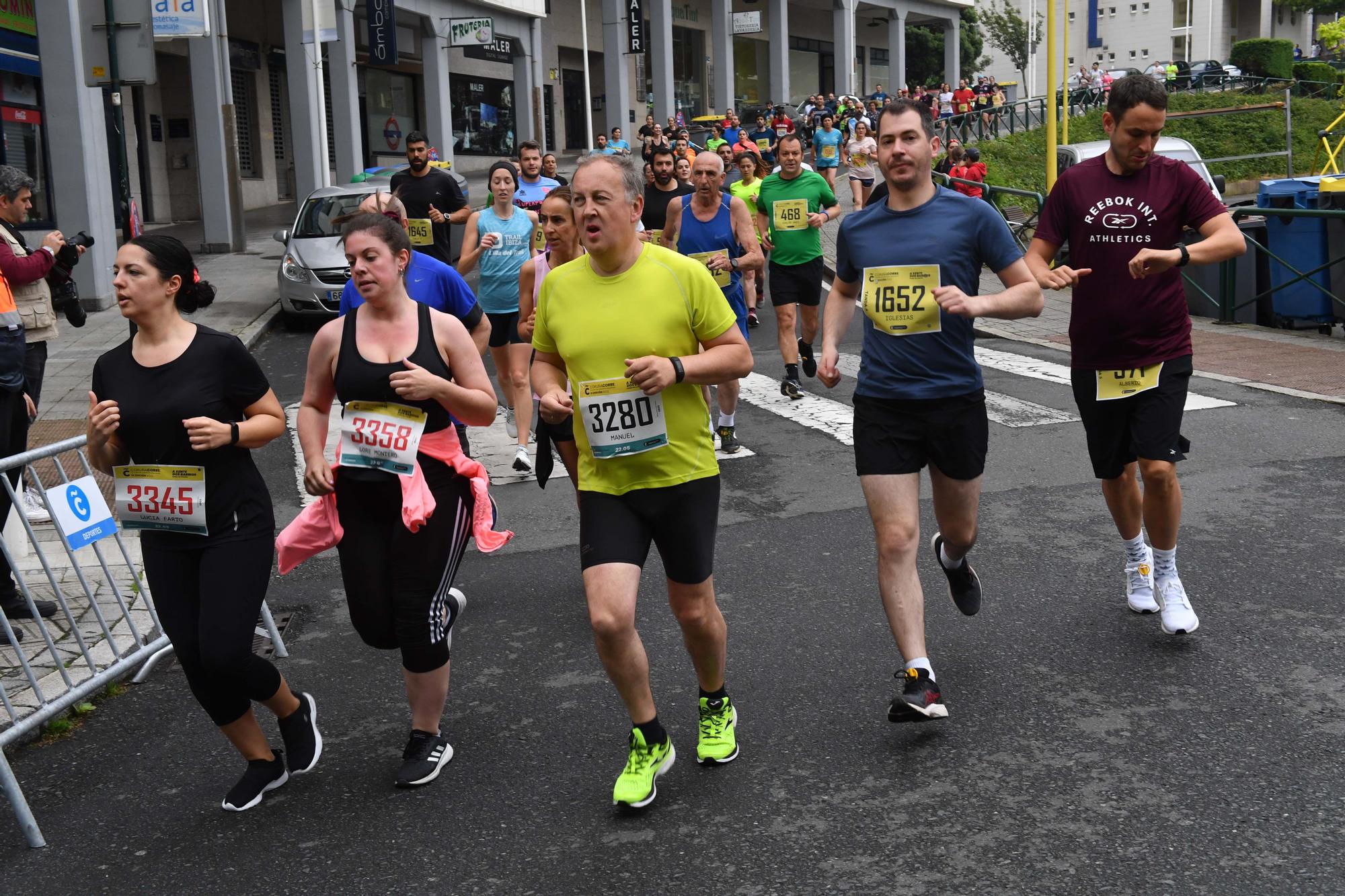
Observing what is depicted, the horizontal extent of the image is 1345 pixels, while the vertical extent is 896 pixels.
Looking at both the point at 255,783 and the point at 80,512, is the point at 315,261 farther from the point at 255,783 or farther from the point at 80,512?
the point at 255,783

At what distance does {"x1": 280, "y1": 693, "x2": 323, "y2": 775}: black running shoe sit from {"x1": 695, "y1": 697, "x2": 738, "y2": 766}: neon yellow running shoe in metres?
1.23

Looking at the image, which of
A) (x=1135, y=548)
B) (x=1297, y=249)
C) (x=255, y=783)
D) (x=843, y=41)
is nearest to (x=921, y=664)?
(x=1135, y=548)

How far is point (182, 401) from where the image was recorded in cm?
422

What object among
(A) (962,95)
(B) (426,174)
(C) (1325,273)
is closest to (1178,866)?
(B) (426,174)

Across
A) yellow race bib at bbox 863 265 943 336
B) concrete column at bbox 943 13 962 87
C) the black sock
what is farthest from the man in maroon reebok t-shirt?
concrete column at bbox 943 13 962 87

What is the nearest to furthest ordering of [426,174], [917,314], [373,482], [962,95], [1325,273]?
1. [373,482]
2. [917,314]
3. [426,174]
4. [1325,273]
5. [962,95]

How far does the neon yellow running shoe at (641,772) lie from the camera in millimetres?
4129

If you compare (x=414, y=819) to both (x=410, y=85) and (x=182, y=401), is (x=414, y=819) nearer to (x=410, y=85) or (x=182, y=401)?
(x=182, y=401)

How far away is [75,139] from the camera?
1741 cm

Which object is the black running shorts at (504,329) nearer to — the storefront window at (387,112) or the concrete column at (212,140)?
the concrete column at (212,140)

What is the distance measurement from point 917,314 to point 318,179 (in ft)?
80.8

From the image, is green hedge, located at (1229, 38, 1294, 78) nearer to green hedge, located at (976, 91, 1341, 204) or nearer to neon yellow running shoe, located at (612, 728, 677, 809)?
green hedge, located at (976, 91, 1341, 204)

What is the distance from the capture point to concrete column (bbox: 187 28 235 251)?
24562 mm

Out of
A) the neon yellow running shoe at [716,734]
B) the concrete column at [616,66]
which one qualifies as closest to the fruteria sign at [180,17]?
the neon yellow running shoe at [716,734]
